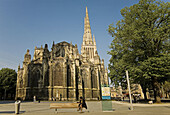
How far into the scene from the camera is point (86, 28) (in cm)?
9494

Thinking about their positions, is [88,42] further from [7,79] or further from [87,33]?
[7,79]

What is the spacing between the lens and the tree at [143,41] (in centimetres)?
1941

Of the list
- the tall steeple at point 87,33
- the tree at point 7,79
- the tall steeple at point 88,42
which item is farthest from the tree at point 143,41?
the tall steeple at point 87,33

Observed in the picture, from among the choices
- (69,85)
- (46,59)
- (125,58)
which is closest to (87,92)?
(69,85)

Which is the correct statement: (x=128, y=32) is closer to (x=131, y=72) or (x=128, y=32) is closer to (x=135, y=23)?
(x=135, y=23)

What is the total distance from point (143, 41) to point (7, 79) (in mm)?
44998

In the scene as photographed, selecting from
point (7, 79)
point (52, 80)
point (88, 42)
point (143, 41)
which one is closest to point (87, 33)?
point (88, 42)

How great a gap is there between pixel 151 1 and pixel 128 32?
581 cm

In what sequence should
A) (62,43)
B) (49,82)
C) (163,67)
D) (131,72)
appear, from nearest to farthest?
(163,67) → (131,72) → (49,82) → (62,43)

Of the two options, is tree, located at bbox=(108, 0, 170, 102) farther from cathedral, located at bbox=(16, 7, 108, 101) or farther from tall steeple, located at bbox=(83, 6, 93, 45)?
tall steeple, located at bbox=(83, 6, 93, 45)

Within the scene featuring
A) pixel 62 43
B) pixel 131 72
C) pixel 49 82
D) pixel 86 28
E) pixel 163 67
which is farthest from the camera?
pixel 86 28

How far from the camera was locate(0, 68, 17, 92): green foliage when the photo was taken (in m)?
47.3

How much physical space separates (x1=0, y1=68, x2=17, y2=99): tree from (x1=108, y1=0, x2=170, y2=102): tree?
39.0m

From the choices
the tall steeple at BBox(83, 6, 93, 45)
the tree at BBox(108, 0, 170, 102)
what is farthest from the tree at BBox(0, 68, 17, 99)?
the tall steeple at BBox(83, 6, 93, 45)
